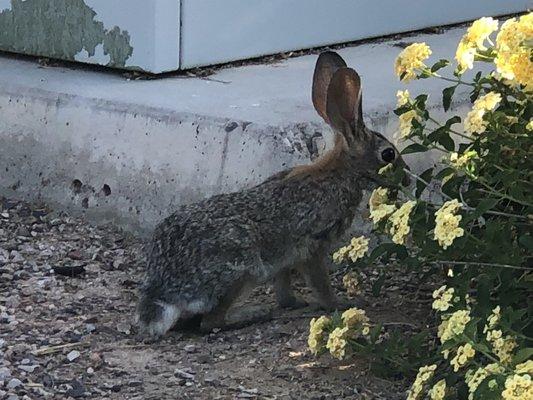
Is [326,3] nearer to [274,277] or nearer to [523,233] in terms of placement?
[274,277]

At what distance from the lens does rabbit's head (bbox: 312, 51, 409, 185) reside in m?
4.49

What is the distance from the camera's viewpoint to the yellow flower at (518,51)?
10.8ft

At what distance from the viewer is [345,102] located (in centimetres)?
447

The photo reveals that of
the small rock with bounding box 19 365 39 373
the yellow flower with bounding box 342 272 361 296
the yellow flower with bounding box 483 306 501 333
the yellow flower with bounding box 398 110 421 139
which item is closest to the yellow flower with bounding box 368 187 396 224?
the yellow flower with bounding box 398 110 421 139

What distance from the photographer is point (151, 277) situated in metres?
4.21

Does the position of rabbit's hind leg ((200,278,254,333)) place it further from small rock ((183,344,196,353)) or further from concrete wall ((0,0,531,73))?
concrete wall ((0,0,531,73))

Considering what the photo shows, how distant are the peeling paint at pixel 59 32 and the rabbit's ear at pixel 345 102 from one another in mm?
1660

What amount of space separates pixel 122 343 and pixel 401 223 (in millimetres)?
1222

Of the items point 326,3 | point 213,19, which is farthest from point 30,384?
point 326,3

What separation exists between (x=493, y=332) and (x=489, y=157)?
0.65 metres

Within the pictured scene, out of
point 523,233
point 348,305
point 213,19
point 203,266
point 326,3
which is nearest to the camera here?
point 523,233

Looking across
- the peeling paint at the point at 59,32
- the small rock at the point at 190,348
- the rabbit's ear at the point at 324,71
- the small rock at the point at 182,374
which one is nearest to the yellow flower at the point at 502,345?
the small rock at the point at 182,374

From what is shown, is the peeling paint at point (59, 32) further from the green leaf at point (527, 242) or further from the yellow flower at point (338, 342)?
the green leaf at point (527, 242)

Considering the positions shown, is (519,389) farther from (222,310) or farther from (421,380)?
Answer: (222,310)
